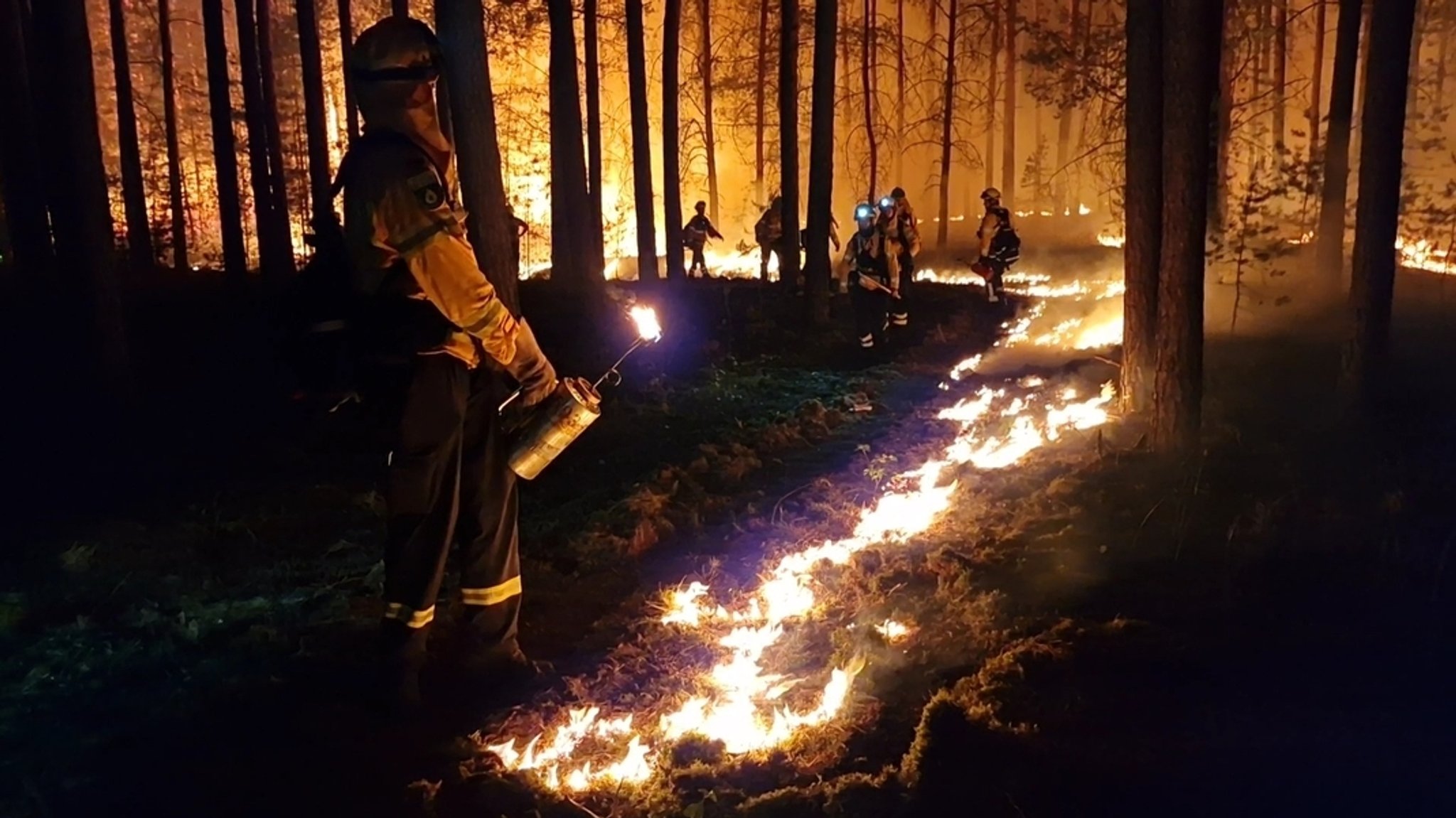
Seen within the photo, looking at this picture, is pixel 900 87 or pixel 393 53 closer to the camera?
pixel 393 53

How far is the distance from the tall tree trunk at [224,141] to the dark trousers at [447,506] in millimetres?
16170

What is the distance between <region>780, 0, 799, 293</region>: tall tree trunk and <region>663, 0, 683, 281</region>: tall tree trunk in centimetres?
394

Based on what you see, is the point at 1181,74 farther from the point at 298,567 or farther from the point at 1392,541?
the point at 298,567

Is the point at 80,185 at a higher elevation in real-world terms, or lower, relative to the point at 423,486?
higher

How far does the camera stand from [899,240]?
1423 centimetres

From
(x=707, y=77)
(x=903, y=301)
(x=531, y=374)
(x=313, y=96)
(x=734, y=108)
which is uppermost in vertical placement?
(x=707, y=77)

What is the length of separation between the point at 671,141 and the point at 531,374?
18.9 metres

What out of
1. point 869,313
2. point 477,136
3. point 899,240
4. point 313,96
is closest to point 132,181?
point 313,96

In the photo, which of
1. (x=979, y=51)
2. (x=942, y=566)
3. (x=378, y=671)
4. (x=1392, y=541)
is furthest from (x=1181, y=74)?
(x=979, y=51)

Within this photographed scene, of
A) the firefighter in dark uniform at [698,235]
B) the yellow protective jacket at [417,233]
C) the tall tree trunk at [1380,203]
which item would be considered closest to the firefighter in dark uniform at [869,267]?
→ the tall tree trunk at [1380,203]

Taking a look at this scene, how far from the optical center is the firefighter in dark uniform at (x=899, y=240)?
14.1 m

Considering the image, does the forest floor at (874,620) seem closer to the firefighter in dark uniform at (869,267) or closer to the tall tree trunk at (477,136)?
the tall tree trunk at (477,136)

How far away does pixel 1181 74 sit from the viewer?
7.17 meters

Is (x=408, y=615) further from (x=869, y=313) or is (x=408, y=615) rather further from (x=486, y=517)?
(x=869, y=313)
